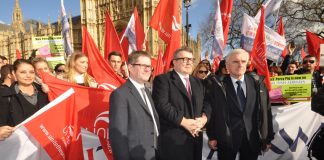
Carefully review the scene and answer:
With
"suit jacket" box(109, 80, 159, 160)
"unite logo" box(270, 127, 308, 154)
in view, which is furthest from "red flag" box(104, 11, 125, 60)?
"unite logo" box(270, 127, 308, 154)

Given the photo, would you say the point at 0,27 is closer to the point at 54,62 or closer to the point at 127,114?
the point at 54,62

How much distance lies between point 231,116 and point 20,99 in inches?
112

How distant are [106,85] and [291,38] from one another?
27.6 metres

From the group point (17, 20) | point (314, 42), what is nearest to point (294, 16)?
point (314, 42)

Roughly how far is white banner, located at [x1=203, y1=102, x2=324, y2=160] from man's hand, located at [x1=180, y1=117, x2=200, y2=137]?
1824 mm

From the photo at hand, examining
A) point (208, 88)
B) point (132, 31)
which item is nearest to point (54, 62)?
point (132, 31)

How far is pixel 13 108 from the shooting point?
3.58 metres

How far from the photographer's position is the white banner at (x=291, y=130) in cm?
524

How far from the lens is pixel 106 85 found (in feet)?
16.3

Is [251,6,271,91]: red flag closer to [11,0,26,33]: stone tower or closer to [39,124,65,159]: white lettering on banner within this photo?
[39,124,65,159]: white lettering on banner

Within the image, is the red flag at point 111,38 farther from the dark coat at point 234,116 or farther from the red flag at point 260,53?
the dark coat at point 234,116

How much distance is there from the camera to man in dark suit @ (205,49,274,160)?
3.75 m

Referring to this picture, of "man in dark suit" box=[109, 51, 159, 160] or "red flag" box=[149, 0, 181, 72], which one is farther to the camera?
"red flag" box=[149, 0, 181, 72]

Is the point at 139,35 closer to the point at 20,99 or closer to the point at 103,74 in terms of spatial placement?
the point at 103,74
